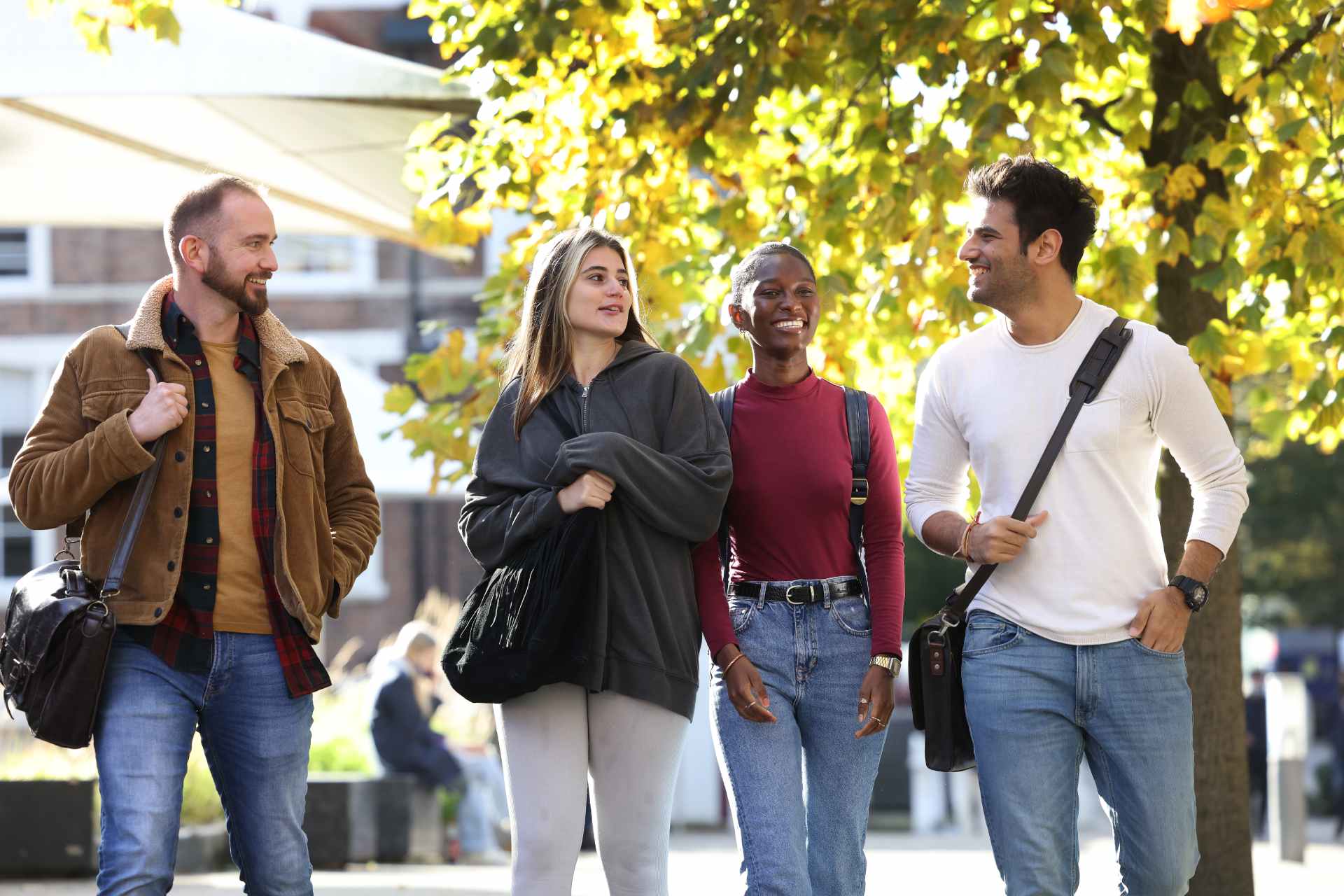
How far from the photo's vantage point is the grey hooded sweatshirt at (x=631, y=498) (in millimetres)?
4012

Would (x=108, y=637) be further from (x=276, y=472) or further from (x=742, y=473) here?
(x=742, y=473)

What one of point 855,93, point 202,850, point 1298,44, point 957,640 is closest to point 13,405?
point 202,850

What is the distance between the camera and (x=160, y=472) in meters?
4.03

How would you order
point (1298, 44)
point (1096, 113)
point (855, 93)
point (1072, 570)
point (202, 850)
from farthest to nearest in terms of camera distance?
1. point (202, 850)
2. point (1096, 113)
3. point (855, 93)
4. point (1298, 44)
5. point (1072, 570)

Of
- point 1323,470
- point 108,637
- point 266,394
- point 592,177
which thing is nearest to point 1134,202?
point 592,177

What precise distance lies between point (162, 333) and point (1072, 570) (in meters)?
2.22

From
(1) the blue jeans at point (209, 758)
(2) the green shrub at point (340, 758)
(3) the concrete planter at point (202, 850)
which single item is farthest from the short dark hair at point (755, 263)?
(2) the green shrub at point (340, 758)

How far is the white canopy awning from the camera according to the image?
7.46m

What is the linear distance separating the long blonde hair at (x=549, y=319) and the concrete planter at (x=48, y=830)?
5647 millimetres

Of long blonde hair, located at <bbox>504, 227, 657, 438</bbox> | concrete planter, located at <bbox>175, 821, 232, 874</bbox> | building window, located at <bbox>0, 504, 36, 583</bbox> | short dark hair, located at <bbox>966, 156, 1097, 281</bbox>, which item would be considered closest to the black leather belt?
long blonde hair, located at <bbox>504, 227, 657, 438</bbox>

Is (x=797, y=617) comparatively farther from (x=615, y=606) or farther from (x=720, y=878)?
(x=720, y=878)

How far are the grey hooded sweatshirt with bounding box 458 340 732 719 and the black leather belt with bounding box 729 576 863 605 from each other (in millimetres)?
211

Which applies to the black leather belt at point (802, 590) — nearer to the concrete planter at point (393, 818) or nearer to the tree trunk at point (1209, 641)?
the tree trunk at point (1209, 641)

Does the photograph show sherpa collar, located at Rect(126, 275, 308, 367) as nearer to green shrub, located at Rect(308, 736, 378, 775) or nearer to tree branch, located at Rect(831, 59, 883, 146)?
tree branch, located at Rect(831, 59, 883, 146)
